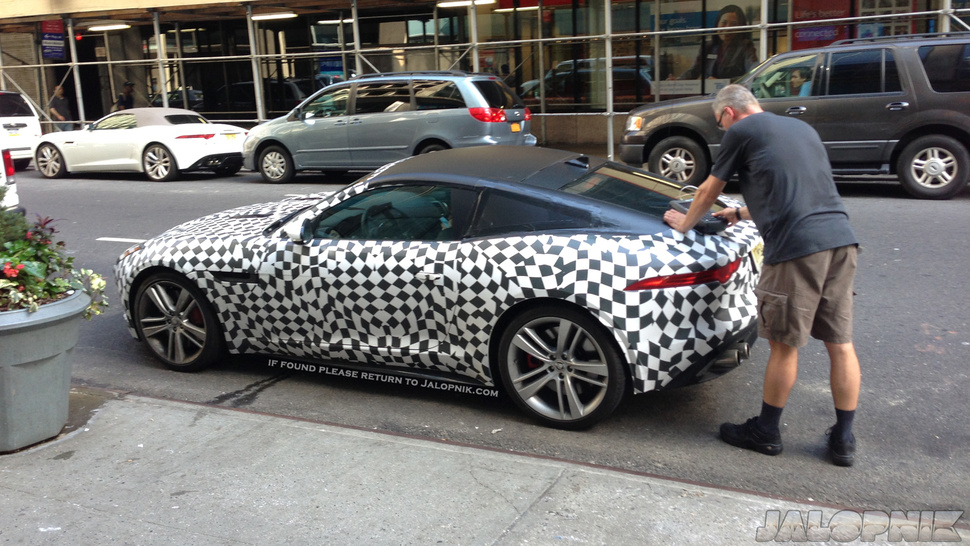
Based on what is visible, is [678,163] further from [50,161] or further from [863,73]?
[50,161]

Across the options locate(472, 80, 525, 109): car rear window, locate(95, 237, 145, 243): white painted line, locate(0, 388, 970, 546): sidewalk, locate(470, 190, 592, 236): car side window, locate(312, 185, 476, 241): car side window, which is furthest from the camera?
locate(472, 80, 525, 109): car rear window

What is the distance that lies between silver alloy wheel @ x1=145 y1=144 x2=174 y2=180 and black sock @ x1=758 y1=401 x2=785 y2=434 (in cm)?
1367

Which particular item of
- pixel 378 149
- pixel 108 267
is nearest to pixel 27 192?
pixel 378 149

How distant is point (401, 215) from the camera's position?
5.07 metres

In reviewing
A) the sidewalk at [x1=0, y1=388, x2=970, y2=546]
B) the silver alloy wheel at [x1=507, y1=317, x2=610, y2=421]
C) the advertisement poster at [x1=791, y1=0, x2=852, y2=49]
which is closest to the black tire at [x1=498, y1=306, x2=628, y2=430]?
the silver alloy wheel at [x1=507, y1=317, x2=610, y2=421]

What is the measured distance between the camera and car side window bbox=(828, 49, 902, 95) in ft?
35.4

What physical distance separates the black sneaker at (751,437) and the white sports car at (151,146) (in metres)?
13.3

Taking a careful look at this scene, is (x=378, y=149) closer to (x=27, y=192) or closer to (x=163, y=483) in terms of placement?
(x=27, y=192)

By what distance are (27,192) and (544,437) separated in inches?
540

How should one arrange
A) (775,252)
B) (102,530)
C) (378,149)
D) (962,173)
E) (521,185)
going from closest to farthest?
(102,530), (775,252), (521,185), (962,173), (378,149)

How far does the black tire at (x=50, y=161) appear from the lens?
677 inches

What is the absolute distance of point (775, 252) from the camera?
407cm

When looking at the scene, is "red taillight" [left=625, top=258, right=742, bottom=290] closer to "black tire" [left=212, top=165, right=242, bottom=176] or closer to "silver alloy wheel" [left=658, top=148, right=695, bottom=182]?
"silver alloy wheel" [left=658, top=148, right=695, bottom=182]

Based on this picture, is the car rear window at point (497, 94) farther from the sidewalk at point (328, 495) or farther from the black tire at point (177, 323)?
the sidewalk at point (328, 495)
